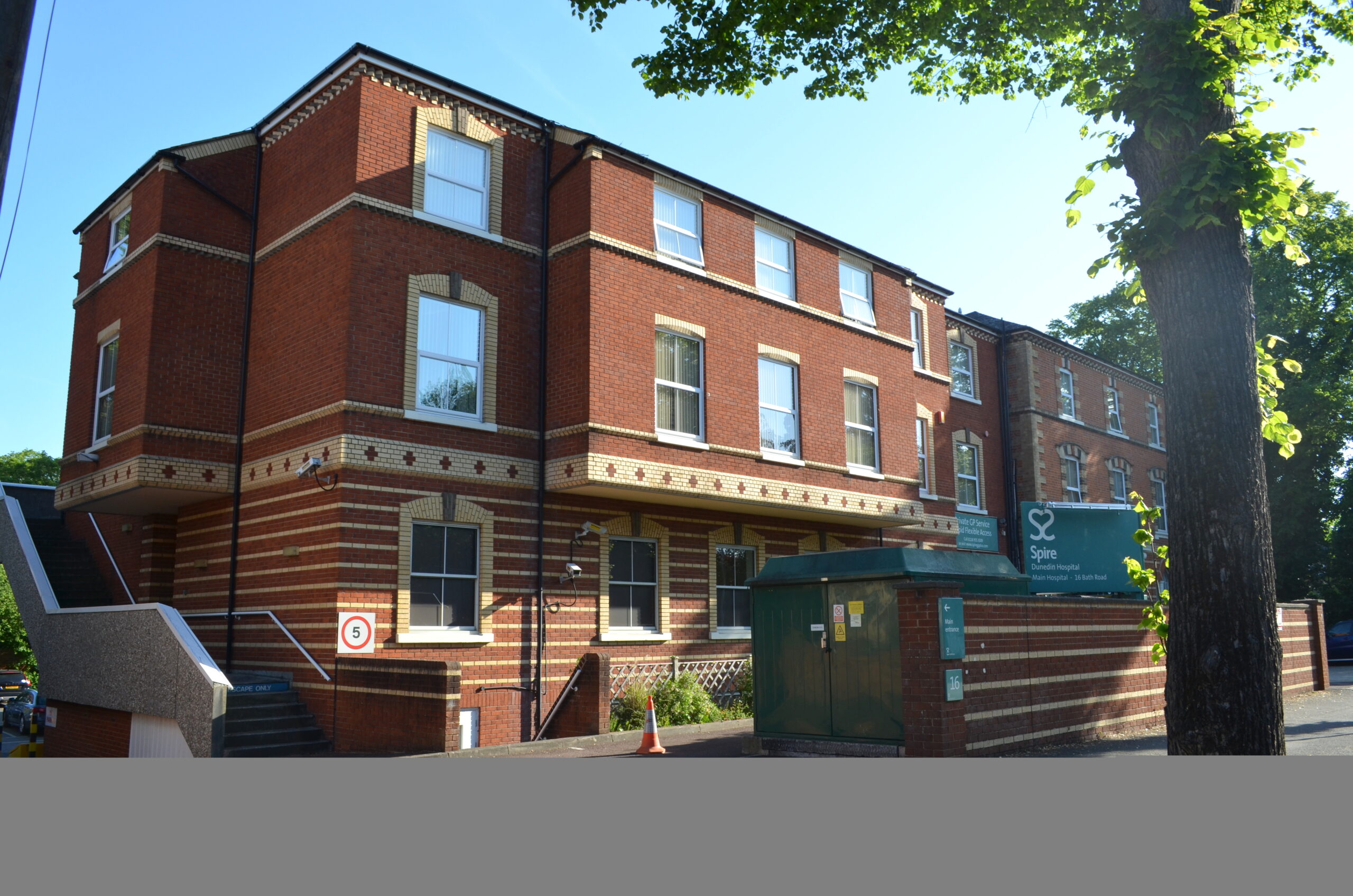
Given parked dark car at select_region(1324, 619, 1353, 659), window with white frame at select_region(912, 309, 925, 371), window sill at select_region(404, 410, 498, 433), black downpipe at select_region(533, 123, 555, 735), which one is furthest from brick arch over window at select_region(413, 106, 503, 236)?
parked dark car at select_region(1324, 619, 1353, 659)

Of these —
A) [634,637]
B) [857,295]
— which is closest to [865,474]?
[857,295]

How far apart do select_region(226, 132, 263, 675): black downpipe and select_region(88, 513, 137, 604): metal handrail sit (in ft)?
12.5

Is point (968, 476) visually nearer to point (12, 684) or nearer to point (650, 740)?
point (650, 740)

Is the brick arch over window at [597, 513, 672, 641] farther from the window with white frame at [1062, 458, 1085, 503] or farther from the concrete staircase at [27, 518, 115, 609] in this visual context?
the window with white frame at [1062, 458, 1085, 503]

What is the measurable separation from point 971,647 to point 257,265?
1456 centimetres

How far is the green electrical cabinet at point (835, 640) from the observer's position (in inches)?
467

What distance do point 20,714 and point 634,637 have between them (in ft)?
60.0

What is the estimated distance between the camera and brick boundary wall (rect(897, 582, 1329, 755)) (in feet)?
36.8

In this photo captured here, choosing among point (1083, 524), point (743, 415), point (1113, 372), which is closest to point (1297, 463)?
point (1113, 372)

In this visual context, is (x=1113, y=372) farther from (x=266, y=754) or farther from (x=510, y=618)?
(x=266, y=754)

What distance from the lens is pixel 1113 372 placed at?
126ft

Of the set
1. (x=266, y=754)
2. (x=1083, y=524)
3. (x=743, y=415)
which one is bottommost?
(x=266, y=754)

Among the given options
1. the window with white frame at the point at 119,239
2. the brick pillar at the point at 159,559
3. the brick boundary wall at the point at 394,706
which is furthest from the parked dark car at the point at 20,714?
the brick boundary wall at the point at 394,706

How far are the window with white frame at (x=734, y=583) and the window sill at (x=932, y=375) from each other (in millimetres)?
8832
